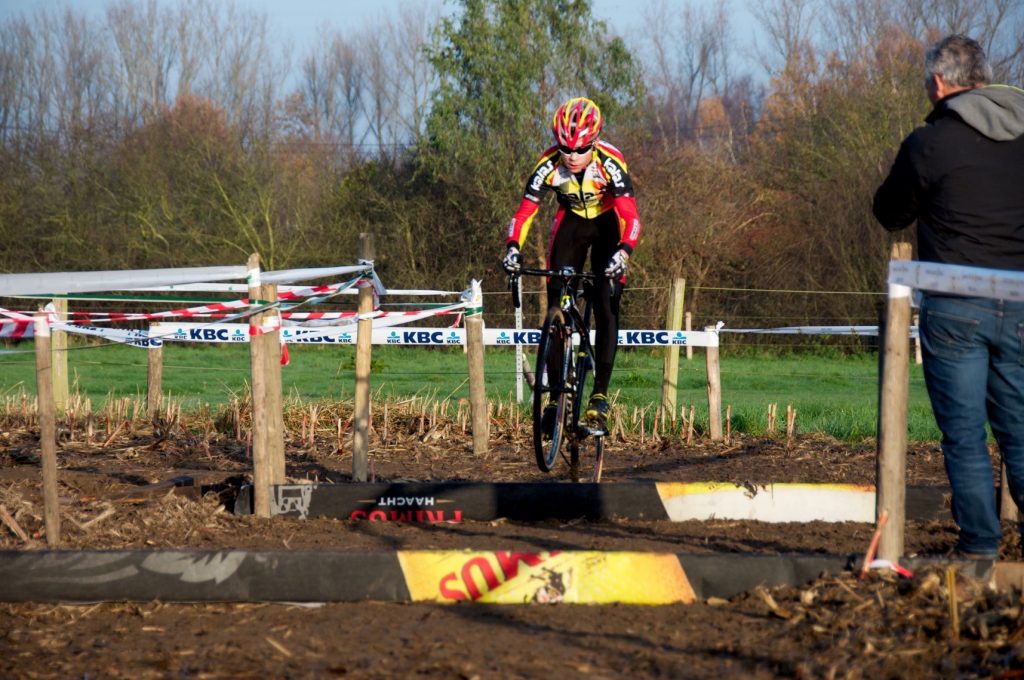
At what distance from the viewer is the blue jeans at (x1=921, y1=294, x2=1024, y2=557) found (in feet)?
14.6

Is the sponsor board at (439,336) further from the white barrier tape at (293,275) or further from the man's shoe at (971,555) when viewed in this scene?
the man's shoe at (971,555)

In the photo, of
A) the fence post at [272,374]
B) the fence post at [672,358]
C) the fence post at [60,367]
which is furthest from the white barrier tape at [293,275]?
the fence post at [60,367]

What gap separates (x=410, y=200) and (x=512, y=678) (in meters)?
27.1

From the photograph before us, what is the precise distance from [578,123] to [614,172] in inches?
16.4

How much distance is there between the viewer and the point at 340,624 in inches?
160

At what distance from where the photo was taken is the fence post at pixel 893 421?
405cm

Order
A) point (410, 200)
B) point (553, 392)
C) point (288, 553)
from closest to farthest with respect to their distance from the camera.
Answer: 1. point (288, 553)
2. point (553, 392)
3. point (410, 200)

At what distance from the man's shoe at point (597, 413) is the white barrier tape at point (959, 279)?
130 inches

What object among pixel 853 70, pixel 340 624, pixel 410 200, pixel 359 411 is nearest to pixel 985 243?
pixel 340 624

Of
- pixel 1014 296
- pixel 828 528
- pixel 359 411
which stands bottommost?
pixel 828 528

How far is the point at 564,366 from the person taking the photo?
7.12 metres

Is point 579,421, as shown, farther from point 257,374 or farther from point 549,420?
point 257,374

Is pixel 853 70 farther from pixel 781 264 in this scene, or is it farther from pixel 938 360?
pixel 938 360

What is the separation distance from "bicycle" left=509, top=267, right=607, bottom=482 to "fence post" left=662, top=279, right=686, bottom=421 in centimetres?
387
